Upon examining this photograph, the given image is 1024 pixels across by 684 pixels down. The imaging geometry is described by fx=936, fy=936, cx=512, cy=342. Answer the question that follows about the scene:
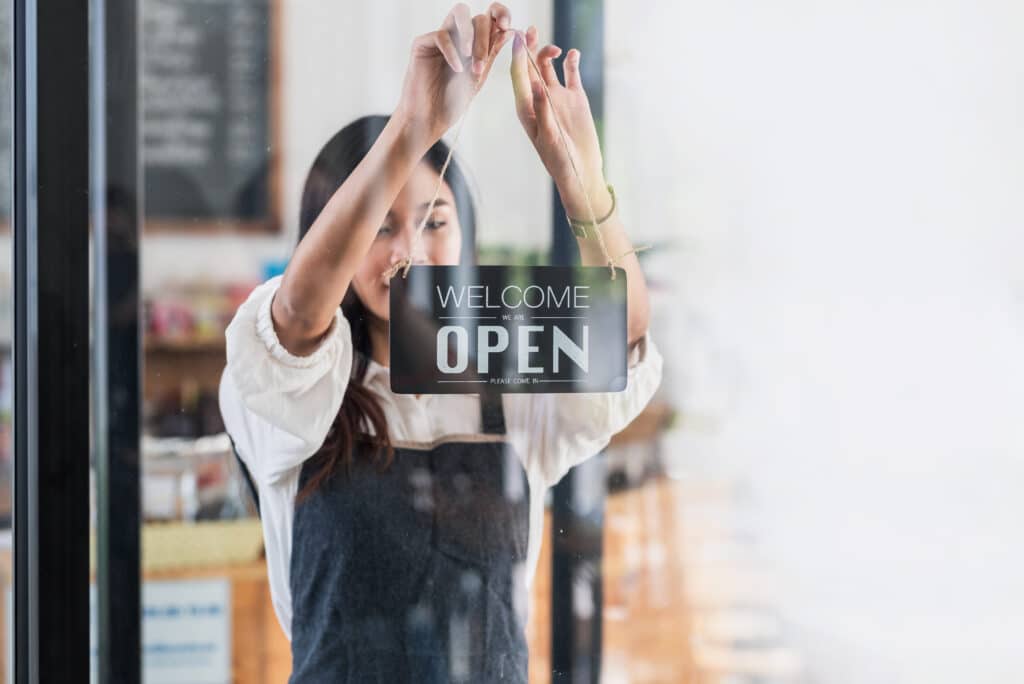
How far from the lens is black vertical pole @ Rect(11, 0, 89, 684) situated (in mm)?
878

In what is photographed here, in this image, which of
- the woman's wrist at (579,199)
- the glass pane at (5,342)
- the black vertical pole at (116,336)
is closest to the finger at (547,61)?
the woman's wrist at (579,199)

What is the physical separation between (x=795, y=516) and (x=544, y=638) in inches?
11.7

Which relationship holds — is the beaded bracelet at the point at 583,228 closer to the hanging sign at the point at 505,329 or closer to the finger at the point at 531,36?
the hanging sign at the point at 505,329

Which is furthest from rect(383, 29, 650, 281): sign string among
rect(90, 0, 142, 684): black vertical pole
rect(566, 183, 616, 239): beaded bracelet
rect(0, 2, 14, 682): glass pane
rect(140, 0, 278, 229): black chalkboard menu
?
rect(0, 2, 14, 682): glass pane

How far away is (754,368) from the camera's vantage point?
0.98 meters

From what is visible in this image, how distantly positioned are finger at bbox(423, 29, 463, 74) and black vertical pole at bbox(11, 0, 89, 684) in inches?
12.8

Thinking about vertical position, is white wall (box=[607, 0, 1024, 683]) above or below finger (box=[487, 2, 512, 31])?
below

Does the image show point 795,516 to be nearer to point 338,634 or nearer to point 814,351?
point 814,351

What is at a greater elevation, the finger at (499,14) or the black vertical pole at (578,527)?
the finger at (499,14)

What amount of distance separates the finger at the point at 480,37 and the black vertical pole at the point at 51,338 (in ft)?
1.20

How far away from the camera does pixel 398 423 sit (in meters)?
0.91

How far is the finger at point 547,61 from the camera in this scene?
0.93 meters

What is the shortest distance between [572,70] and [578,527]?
462mm

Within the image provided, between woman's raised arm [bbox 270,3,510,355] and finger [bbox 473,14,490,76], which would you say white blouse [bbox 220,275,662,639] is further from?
finger [bbox 473,14,490,76]
